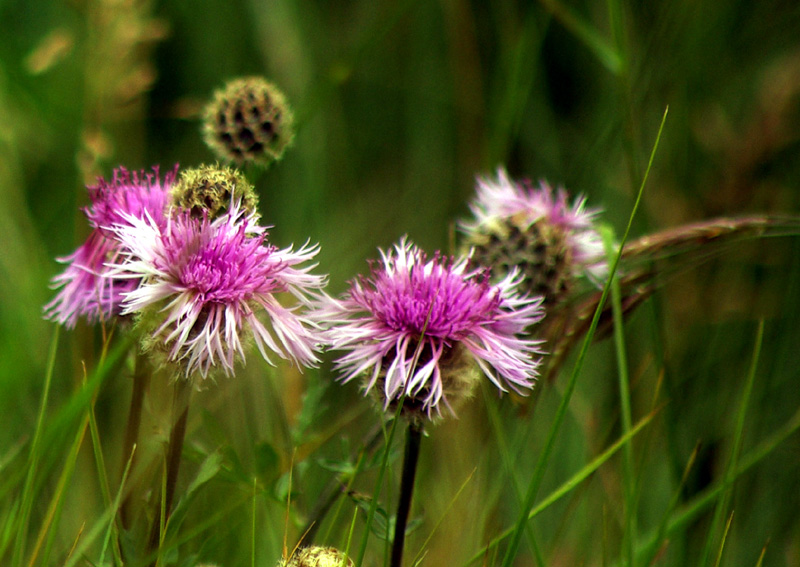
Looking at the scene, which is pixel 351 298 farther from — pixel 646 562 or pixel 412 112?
pixel 412 112

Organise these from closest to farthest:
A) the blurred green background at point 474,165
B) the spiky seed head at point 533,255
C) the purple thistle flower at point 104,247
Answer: the purple thistle flower at point 104,247 → the spiky seed head at point 533,255 → the blurred green background at point 474,165

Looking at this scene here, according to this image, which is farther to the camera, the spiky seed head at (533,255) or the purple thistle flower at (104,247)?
the spiky seed head at (533,255)

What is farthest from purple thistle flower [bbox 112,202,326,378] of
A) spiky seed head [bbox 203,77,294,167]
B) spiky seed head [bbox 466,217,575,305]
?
spiky seed head [bbox 466,217,575,305]

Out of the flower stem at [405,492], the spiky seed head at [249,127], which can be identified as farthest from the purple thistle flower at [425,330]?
the spiky seed head at [249,127]

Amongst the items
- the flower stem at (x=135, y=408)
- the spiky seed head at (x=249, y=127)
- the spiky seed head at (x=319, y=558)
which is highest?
the spiky seed head at (x=249, y=127)

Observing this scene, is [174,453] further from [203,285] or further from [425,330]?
[425,330]

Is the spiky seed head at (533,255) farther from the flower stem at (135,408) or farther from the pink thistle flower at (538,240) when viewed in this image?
the flower stem at (135,408)
